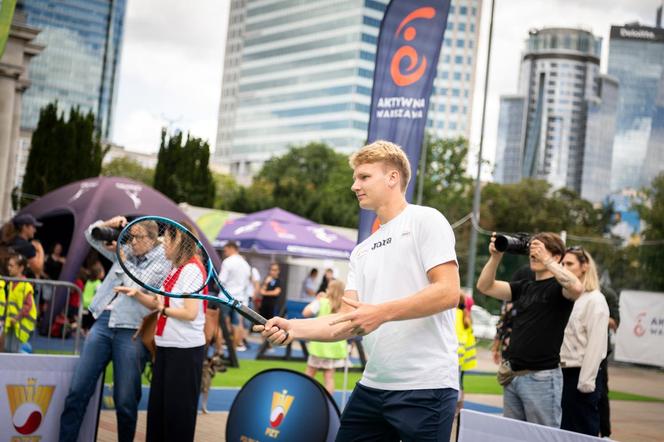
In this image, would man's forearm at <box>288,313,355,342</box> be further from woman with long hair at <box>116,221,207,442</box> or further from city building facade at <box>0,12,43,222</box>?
city building facade at <box>0,12,43,222</box>

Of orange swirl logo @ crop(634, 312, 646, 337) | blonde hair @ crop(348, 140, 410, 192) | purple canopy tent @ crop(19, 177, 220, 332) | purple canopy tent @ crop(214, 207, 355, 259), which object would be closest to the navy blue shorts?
blonde hair @ crop(348, 140, 410, 192)

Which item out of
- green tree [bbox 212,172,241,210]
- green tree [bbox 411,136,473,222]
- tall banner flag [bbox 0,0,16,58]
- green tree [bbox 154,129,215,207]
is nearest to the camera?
tall banner flag [bbox 0,0,16,58]

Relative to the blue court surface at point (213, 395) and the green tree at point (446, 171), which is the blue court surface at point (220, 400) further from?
the green tree at point (446, 171)

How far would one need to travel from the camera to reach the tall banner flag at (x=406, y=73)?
34.6 ft

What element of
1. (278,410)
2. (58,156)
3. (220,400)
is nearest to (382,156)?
(278,410)

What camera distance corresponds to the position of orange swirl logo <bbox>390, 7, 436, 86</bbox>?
35.0 ft

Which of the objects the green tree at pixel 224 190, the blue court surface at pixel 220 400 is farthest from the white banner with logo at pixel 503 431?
the green tree at pixel 224 190

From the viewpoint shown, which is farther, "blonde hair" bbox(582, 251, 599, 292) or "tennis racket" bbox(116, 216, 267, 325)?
"blonde hair" bbox(582, 251, 599, 292)

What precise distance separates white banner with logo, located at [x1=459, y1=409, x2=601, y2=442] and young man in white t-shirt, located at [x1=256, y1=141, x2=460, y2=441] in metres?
0.83

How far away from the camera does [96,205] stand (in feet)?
60.5

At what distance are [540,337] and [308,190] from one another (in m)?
60.5

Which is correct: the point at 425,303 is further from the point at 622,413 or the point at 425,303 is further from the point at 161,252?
the point at 622,413

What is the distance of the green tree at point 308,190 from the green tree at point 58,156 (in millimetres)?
22915

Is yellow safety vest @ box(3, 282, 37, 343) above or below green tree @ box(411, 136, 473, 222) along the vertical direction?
below
